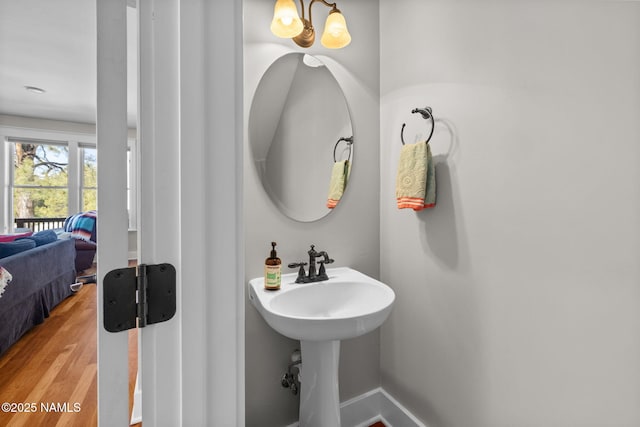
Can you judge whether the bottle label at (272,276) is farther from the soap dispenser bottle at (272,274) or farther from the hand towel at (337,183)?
the hand towel at (337,183)

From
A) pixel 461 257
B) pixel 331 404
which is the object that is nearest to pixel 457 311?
pixel 461 257

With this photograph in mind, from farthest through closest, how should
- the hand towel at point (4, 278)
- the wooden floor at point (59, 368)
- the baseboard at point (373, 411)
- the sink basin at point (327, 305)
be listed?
the baseboard at point (373, 411) → the sink basin at point (327, 305) → the wooden floor at point (59, 368) → the hand towel at point (4, 278)

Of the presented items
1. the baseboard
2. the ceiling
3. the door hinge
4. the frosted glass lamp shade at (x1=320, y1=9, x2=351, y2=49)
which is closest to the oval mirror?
the frosted glass lamp shade at (x1=320, y1=9, x2=351, y2=49)

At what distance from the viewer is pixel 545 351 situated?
910 mm

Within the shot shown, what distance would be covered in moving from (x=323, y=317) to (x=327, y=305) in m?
0.24

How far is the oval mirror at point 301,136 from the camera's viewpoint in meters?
1.28

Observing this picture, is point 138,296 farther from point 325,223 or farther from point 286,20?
point 286,20

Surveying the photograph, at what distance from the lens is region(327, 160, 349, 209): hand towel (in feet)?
4.69

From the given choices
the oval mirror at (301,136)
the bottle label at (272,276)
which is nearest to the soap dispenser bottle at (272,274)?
the bottle label at (272,276)

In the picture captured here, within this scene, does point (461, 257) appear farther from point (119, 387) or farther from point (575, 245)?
point (119, 387)

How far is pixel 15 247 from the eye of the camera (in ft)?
1.46

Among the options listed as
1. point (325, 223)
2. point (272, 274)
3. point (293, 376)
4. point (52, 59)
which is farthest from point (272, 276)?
point (52, 59)

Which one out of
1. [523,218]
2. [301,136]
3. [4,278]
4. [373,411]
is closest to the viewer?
[4,278]

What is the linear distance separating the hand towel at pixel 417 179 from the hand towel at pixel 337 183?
12.0 inches
